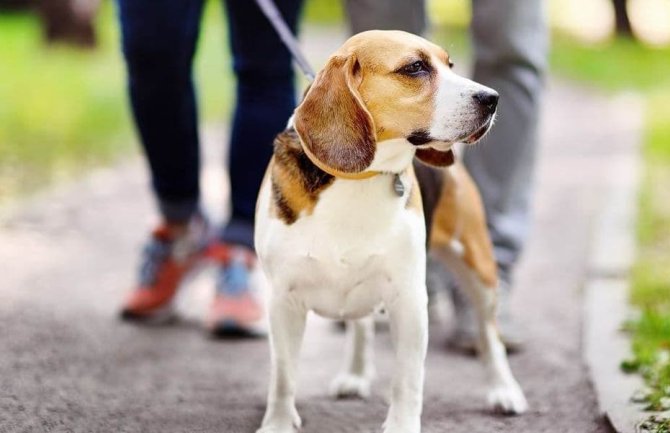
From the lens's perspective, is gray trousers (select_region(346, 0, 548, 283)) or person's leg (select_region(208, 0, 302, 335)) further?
person's leg (select_region(208, 0, 302, 335))

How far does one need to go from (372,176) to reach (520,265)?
113 inches

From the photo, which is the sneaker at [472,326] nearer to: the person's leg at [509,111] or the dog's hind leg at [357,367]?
the person's leg at [509,111]

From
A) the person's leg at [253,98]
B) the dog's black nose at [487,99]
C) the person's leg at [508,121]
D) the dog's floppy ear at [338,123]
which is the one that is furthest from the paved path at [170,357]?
the dog's black nose at [487,99]

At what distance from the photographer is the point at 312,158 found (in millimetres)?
2975

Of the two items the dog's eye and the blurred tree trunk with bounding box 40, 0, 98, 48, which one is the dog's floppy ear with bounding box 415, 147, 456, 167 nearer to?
the dog's eye

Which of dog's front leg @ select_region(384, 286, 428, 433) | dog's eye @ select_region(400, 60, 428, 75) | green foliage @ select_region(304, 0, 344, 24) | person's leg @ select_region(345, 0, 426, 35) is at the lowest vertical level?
green foliage @ select_region(304, 0, 344, 24)

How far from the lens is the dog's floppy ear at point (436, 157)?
10.9ft

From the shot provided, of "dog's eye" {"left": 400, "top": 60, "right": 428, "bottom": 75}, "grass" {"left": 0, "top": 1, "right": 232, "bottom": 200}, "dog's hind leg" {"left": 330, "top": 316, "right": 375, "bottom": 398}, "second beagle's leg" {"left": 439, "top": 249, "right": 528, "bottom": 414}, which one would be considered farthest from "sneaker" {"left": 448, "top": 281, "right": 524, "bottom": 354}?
"grass" {"left": 0, "top": 1, "right": 232, "bottom": 200}

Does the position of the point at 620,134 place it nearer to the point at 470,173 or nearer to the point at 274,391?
the point at 470,173

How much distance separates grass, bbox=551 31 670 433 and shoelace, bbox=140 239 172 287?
1.83 meters

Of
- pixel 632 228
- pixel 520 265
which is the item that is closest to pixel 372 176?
pixel 520 265

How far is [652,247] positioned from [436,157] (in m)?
2.86

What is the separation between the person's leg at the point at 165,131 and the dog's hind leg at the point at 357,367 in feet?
3.60

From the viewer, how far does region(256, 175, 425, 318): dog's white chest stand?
3062mm
